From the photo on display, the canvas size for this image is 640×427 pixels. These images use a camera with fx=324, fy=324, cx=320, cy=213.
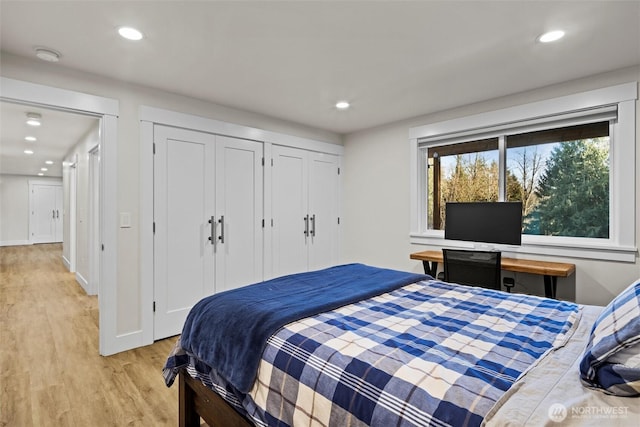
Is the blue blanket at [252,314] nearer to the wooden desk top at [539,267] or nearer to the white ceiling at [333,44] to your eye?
the wooden desk top at [539,267]

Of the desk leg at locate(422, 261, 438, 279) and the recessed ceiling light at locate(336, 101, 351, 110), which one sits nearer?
the recessed ceiling light at locate(336, 101, 351, 110)

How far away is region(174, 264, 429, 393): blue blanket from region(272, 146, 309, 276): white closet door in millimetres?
1965

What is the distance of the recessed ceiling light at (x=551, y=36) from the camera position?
6.94ft

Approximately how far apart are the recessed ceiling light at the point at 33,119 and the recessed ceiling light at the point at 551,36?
5277 millimetres

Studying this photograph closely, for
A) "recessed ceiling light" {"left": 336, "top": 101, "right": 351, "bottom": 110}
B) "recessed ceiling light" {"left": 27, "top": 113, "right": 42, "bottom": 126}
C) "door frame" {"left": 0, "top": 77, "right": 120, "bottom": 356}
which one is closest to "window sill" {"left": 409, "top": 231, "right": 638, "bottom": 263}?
"recessed ceiling light" {"left": 336, "top": 101, "right": 351, "bottom": 110}

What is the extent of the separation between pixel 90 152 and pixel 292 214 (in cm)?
307

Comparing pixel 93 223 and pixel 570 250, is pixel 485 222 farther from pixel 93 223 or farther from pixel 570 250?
pixel 93 223

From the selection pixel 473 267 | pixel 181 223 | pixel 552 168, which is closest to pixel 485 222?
pixel 473 267

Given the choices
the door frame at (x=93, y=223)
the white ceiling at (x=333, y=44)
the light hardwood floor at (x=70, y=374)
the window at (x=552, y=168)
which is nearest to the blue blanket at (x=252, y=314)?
the light hardwood floor at (x=70, y=374)

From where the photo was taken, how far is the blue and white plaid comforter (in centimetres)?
93

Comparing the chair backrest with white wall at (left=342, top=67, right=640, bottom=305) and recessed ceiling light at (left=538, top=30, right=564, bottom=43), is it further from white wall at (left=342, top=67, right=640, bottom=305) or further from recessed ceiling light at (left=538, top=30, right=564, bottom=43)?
recessed ceiling light at (left=538, top=30, right=564, bottom=43)

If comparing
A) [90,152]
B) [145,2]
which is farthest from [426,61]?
[90,152]

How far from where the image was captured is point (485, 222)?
10.6 feet

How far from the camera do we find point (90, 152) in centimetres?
463
